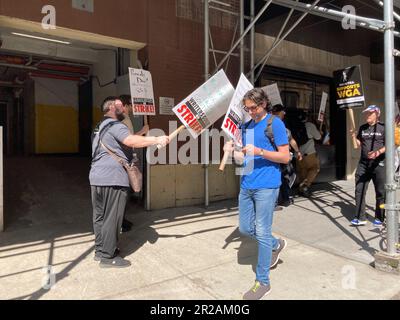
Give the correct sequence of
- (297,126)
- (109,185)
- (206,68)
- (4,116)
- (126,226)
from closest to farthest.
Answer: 1. (109,185)
2. (126,226)
3. (206,68)
4. (297,126)
5. (4,116)

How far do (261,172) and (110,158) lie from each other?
1.60m

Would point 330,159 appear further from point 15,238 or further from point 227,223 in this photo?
point 15,238

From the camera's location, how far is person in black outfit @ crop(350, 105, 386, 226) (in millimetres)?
5465

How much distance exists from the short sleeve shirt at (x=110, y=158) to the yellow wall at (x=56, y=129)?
8911 mm

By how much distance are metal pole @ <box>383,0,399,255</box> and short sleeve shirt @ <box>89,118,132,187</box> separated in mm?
2702

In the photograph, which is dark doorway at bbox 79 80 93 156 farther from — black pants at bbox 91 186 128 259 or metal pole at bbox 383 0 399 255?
metal pole at bbox 383 0 399 255

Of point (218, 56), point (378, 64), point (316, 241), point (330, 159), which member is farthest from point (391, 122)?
point (378, 64)

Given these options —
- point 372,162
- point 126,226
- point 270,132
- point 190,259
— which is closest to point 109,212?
point 190,259

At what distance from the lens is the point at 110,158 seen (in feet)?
12.9

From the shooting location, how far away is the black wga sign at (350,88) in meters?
5.45

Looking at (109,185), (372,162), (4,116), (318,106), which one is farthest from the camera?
(4,116)

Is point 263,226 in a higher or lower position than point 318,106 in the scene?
lower

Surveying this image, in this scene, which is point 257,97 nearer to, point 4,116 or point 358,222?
point 358,222

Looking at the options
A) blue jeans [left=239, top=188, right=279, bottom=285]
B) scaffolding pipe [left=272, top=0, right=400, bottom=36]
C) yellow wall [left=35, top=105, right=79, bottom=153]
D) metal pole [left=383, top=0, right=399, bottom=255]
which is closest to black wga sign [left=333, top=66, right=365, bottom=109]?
scaffolding pipe [left=272, top=0, right=400, bottom=36]
